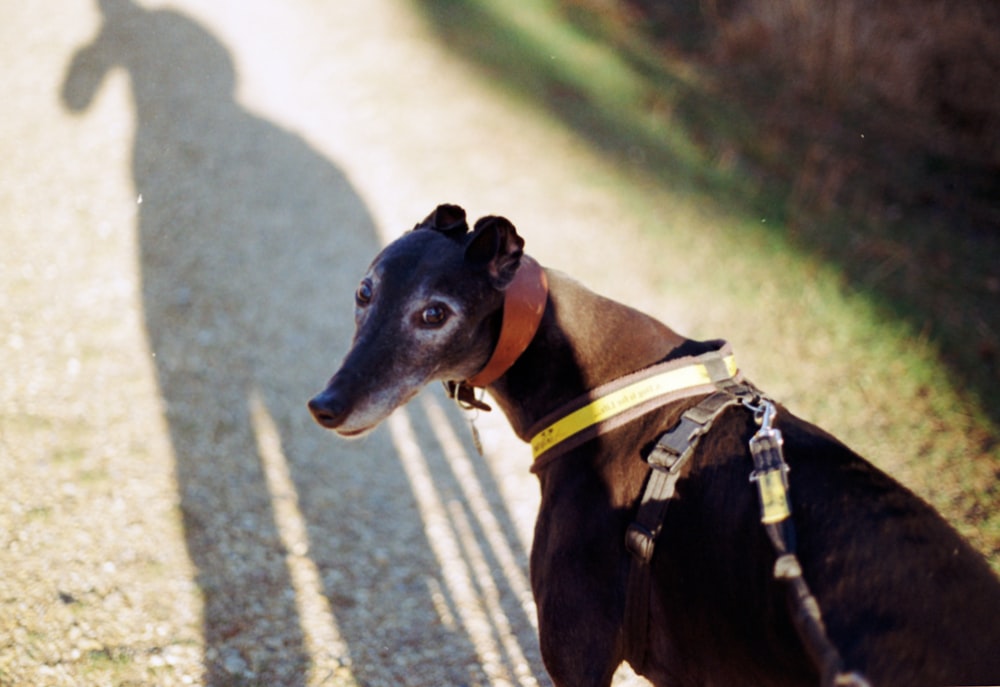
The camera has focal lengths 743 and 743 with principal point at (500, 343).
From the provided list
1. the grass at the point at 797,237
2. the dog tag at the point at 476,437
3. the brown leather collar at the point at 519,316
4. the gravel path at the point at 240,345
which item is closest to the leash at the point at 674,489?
the brown leather collar at the point at 519,316

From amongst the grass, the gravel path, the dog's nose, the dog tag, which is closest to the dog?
the dog's nose

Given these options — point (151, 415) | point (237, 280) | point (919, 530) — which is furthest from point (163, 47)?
point (919, 530)

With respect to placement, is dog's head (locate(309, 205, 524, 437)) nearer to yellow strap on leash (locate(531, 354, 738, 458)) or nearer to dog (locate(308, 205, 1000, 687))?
dog (locate(308, 205, 1000, 687))

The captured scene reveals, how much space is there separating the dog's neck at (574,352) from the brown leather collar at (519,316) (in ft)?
0.21

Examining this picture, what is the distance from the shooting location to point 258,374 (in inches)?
249

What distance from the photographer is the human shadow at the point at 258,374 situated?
4.27m

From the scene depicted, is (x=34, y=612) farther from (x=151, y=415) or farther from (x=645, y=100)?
(x=645, y=100)

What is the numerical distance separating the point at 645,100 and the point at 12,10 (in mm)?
8757

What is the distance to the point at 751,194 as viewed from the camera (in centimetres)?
884

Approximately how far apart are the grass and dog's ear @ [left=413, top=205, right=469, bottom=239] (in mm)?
4155

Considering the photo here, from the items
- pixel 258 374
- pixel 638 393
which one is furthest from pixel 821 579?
pixel 258 374

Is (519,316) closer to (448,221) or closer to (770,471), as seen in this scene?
(448,221)

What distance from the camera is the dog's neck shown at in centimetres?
309

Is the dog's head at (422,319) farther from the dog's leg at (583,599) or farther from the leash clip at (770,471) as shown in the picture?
the leash clip at (770,471)
